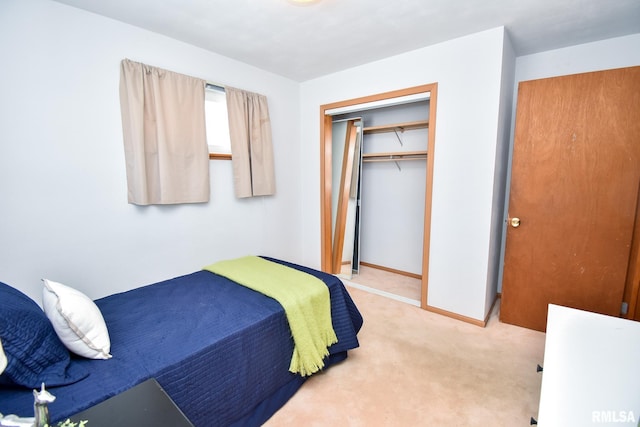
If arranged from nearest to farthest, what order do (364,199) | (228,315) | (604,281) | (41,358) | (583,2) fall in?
(41,358) < (228,315) < (583,2) < (604,281) < (364,199)

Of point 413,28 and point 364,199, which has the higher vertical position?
point 413,28

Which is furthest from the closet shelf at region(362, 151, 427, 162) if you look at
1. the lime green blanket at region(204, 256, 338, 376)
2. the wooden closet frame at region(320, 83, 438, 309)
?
the lime green blanket at region(204, 256, 338, 376)

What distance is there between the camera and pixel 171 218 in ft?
8.17

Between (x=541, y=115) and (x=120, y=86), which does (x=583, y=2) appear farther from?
(x=120, y=86)

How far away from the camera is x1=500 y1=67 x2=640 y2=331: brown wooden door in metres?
2.06

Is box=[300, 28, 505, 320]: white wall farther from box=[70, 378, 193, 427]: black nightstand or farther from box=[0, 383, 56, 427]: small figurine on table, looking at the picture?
box=[0, 383, 56, 427]: small figurine on table

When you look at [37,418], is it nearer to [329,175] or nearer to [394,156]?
[329,175]

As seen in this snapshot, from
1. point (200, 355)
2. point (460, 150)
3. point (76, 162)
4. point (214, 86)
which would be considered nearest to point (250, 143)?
point (214, 86)

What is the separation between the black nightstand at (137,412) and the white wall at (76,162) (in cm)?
161

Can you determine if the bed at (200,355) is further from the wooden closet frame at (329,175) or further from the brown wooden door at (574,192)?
the brown wooden door at (574,192)

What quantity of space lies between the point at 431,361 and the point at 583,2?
8.57 ft

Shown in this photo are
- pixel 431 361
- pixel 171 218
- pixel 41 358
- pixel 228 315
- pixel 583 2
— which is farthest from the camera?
pixel 171 218

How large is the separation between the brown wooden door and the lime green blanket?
180 centimetres

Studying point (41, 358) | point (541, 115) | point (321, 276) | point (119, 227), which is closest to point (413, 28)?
point (541, 115)
